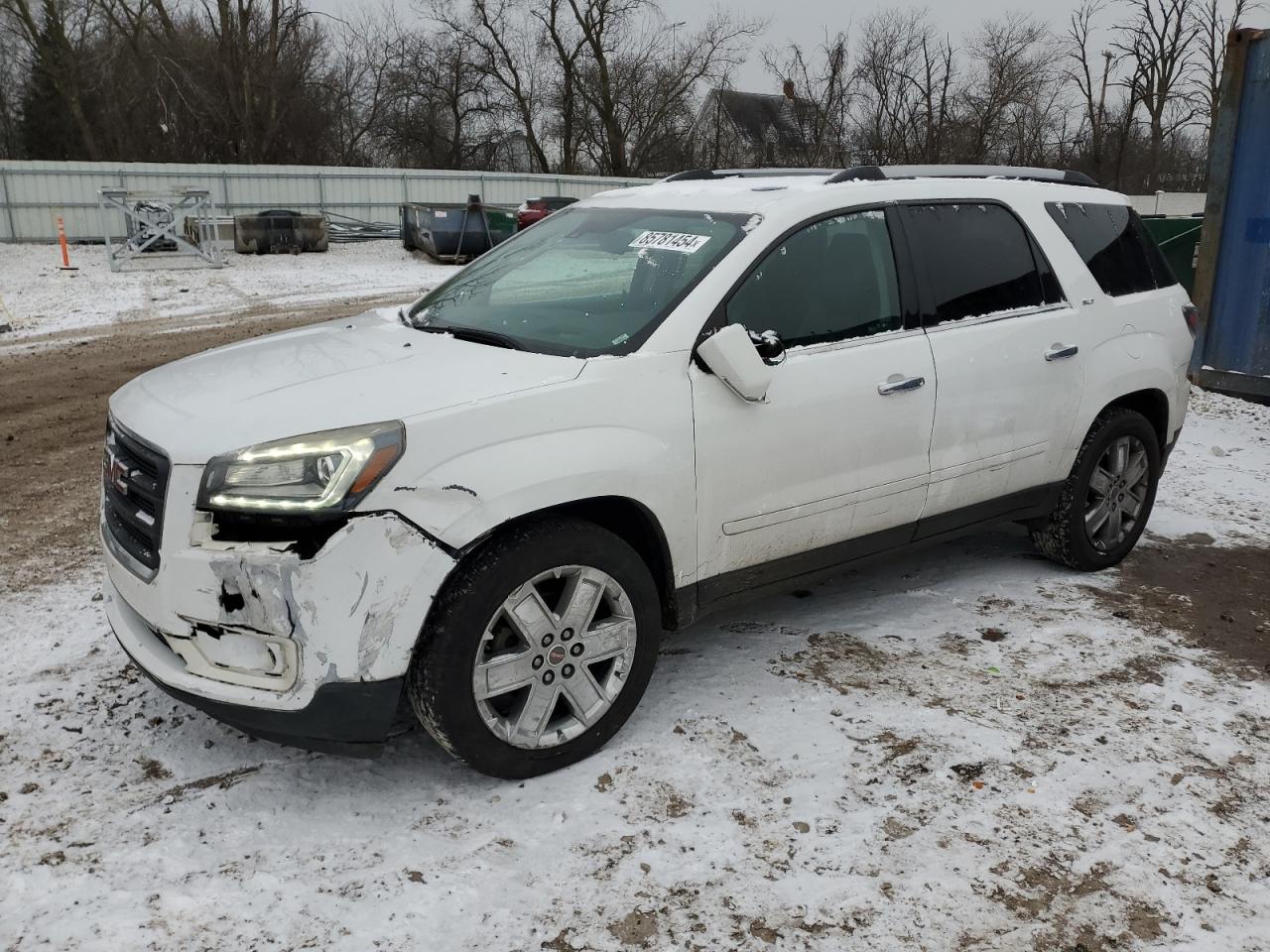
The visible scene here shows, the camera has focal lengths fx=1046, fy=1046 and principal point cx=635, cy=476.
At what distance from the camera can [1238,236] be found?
8.61 metres

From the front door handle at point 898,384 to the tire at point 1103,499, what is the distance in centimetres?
125

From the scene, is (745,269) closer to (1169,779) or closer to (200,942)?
(1169,779)

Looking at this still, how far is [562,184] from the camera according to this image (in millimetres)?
34844

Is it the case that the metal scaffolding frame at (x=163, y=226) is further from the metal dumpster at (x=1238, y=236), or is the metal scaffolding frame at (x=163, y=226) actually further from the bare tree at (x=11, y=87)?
the bare tree at (x=11, y=87)

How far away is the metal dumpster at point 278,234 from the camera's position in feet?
78.3

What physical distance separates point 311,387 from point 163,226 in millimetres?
21798

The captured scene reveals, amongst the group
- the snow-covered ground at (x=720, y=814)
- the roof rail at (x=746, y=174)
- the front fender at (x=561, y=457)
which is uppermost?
the roof rail at (x=746, y=174)

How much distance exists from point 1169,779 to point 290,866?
102 inches

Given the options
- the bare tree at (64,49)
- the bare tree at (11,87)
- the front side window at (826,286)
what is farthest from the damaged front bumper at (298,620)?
the bare tree at (11,87)

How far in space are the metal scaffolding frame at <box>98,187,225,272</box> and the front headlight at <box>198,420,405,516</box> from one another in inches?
830

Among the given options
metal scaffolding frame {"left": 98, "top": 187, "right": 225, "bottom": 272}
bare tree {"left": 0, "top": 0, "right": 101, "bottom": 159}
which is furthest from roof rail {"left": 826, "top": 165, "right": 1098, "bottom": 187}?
bare tree {"left": 0, "top": 0, "right": 101, "bottom": 159}

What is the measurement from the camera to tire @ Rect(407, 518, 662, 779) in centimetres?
286

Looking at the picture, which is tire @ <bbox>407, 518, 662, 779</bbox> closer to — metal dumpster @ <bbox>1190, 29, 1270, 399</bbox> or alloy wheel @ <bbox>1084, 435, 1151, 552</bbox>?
alloy wheel @ <bbox>1084, 435, 1151, 552</bbox>

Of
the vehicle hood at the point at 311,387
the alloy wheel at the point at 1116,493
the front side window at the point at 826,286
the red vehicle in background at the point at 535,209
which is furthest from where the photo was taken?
the red vehicle in background at the point at 535,209
